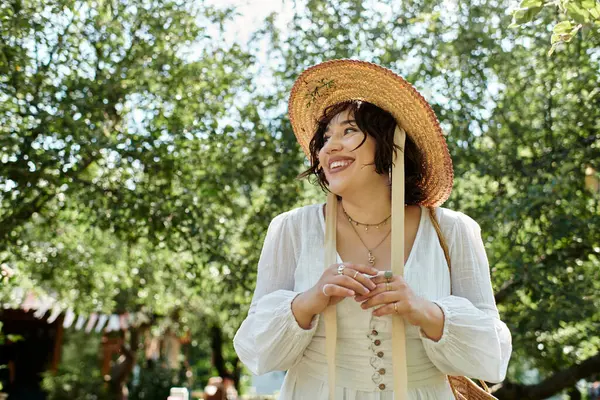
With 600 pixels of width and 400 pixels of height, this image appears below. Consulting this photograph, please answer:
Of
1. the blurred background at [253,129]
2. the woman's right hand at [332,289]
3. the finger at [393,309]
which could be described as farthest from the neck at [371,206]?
the blurred background at [253,129]

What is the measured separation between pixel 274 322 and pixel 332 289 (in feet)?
0.80

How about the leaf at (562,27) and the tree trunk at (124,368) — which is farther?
the tree trunk at (124,368)

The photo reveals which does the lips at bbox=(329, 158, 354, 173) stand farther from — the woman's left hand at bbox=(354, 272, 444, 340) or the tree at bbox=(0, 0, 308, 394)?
the tree at bbox=(0, 0, 308, 394)

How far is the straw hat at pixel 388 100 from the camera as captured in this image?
241cm

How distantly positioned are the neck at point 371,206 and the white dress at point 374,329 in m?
0.12

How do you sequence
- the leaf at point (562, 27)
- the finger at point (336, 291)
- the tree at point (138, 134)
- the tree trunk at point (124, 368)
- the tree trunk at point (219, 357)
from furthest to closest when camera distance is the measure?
the tree trunk at point (219, 357) → the tree trunk at point (124, 368) → the tree at point (138, 134) → the leaf at point (562, 27) → the finger at point (336, 291)

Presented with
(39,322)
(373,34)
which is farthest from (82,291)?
(39,322)

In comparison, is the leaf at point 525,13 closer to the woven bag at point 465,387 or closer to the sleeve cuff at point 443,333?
the woven bag at point 465,387

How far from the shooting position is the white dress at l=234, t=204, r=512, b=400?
2.19 meters

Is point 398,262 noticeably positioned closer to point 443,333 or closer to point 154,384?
point 443,333

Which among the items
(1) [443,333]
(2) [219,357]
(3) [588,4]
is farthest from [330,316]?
(2) [219,357]

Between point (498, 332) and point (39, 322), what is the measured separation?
1797cm

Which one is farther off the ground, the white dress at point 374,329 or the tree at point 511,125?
the tree at point 511,125

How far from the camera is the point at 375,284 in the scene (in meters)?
2.12
